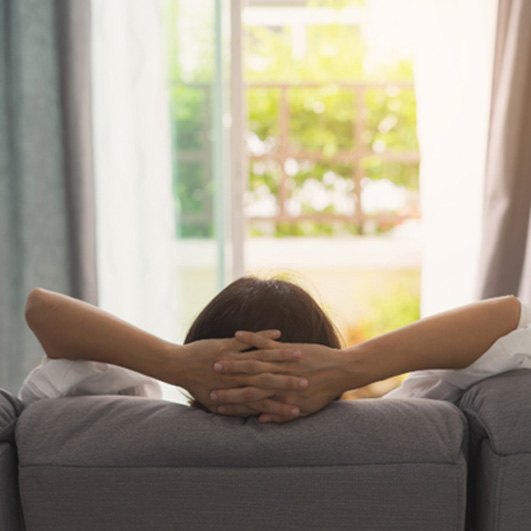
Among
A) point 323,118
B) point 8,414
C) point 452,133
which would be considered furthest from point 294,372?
point 323,118

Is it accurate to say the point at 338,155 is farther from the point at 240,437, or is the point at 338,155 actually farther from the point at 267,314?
the point at 240,437

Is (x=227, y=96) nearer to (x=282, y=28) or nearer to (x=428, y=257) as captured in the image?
(x=428, y=257)

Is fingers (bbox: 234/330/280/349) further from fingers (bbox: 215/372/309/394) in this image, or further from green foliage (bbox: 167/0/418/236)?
green foliage (bbox: 167/0/418/236)

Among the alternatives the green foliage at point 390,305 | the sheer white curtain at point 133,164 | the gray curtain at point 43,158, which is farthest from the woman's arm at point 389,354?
the green foliage at point 390,305

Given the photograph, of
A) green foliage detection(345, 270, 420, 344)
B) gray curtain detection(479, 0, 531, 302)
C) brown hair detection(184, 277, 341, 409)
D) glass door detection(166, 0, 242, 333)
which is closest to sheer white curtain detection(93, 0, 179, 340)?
glass door detection(166, 0, 242, 333)

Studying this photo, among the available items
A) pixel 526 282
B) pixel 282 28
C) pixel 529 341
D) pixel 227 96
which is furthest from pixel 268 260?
pixel 529 341

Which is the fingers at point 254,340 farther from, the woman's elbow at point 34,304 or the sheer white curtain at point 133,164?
the sheer white curtain at point 133,164

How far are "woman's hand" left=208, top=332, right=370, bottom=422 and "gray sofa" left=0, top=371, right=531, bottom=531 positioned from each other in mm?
35

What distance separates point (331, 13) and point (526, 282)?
4.18 meters

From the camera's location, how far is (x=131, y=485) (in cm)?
128

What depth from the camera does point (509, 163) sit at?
3160 millimetres

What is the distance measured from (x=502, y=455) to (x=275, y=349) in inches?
13.8

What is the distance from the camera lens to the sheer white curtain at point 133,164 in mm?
3256

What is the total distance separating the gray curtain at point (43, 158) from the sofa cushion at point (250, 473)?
191cm
